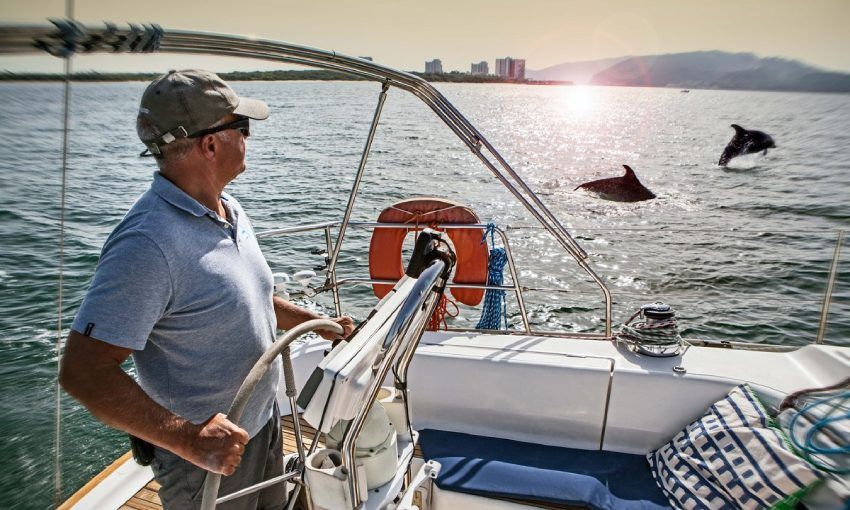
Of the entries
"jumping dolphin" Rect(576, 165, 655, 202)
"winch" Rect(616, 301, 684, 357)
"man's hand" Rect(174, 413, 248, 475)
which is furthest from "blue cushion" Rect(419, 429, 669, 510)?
"jumping dolphin" Rect(576, 165, 655, 202)

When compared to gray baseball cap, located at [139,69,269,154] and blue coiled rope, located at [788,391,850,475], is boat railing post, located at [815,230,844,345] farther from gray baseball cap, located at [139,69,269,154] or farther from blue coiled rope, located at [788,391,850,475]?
gray baseball cap, located at [139,69,269,154]

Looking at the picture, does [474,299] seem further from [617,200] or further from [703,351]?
[617,200]


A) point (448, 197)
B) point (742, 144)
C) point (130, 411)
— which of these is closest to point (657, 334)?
point (130, 411)

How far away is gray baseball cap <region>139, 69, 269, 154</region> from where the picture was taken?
1.28m

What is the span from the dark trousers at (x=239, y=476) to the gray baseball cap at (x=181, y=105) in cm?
79

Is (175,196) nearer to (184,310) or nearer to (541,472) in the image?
(184,310)

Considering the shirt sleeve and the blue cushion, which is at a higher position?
the shirt sleeve

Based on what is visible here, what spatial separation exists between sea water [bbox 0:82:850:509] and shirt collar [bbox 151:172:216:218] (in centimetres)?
21

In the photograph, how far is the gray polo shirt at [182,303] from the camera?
112cm

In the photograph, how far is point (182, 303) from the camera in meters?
1.23

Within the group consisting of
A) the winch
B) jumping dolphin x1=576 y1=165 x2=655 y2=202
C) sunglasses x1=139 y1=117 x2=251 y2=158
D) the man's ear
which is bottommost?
the winch

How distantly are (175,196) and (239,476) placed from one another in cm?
78

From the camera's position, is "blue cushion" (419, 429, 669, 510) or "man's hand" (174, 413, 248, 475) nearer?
"man's hand" (174, 413, 248, 475)

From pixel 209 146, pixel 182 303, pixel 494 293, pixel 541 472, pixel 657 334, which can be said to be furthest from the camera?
pixel 494 293
